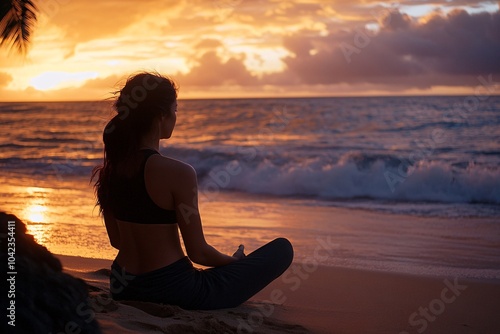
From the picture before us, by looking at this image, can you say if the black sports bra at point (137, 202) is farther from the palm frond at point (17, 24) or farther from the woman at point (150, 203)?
the palm frond at point (17, 24)

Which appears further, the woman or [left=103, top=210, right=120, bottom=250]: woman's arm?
[left=103, top=210, right=120, bottom=250]: woman's arm

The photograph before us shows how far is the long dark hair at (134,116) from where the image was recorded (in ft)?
11.9

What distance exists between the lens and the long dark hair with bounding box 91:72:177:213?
362 centimetres

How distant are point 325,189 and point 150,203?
11.6 m

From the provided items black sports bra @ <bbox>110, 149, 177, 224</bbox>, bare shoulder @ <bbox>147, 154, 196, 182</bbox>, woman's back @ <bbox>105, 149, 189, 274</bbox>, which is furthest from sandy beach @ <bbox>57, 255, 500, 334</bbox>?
bare shoulder @ <bbox>147, 154, 196, 182</bbox>

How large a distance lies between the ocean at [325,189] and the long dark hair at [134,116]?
0.30m

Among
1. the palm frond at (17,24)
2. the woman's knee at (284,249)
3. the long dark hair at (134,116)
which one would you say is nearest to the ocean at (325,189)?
the long dark hair at (134,116)

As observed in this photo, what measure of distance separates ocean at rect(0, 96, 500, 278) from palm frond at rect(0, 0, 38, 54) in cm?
232

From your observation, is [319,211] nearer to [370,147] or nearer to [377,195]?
[377,195]

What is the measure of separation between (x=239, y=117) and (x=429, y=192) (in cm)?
2962

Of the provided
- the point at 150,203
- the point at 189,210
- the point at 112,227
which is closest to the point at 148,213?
the point at 150,203

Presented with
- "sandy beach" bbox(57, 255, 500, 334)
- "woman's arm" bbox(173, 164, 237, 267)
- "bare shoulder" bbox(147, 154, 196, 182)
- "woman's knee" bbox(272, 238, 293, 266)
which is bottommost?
"sandy beach" bbox(57, 255, 500, 334)

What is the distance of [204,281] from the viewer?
3.96m

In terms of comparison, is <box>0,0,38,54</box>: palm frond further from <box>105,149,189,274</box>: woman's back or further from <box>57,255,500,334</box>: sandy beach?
<box>105,149,189,274</box>: woman's back
